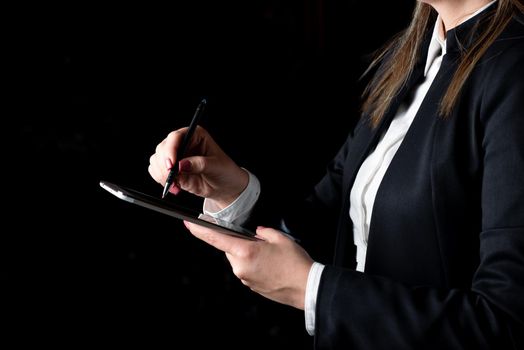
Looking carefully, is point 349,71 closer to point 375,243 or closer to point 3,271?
point 375,243

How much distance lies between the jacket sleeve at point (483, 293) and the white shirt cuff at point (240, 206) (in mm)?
433

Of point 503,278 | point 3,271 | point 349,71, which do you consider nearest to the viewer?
point 503,278

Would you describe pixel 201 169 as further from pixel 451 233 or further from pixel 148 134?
pixel 148 134

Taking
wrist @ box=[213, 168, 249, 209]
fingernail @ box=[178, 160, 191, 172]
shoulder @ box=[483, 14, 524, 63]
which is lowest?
wrist @ box=[213, 168, 249, 209]

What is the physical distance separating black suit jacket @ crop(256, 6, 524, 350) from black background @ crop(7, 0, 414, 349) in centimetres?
91

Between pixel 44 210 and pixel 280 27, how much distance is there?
91 centimetres

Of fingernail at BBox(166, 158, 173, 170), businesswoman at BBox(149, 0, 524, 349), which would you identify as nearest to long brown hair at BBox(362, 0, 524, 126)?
businesswoman at BBox(149, 0, 524, 349)

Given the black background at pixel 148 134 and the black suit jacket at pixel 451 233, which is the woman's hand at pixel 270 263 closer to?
the black suit jacket at pixel 451 233

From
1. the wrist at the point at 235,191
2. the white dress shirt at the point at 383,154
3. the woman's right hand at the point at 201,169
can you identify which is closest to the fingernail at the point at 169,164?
the woman's right hand at the point at 201,169

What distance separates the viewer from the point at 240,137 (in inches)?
72.1

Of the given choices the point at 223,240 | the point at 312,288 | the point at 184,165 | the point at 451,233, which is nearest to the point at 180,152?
the point at 184,165

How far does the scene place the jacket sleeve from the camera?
0.72m

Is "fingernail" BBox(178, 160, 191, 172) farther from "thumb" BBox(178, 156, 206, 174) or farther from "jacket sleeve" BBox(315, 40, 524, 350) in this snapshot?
"jacket sleeve" BBox(315, 40, 524, 350)

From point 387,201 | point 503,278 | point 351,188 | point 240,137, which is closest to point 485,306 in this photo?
point 503,278
